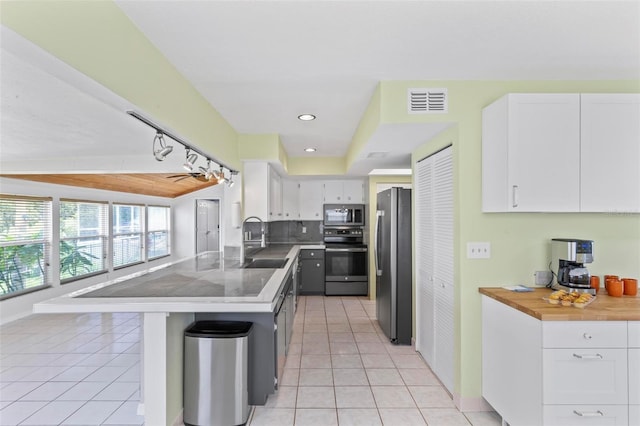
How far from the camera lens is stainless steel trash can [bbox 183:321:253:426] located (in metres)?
2.08

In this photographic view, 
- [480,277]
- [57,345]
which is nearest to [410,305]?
[480,277]

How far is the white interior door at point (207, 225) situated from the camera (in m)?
9.02

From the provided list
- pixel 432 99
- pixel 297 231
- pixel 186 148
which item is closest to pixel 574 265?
pixel 432 99

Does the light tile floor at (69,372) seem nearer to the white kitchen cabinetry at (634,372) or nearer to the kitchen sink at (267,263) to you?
the kitchen sink at (267,263)

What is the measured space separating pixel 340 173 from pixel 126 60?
4.06m

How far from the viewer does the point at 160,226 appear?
8.63m

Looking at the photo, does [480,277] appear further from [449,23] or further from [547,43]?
[449,23]

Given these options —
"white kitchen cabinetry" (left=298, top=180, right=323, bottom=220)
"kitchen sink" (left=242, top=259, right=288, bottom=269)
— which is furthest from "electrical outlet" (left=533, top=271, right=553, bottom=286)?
"white kitchen cabinetry" (left=298, top=180, right=323, bottom=220)

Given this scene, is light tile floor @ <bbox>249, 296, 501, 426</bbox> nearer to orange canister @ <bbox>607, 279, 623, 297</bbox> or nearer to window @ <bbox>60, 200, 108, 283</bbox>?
orange canister @ <bbox>607, 279, 623, 297</bbox>

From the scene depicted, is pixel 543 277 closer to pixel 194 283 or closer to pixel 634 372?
pixel 634 372

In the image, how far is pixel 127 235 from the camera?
7.37 metres

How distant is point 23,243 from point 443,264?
598 centimetres

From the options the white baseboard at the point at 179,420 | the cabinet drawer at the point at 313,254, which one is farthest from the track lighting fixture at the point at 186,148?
the cabinet drawer at the point at 313,254

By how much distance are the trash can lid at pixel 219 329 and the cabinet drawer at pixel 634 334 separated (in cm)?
224
